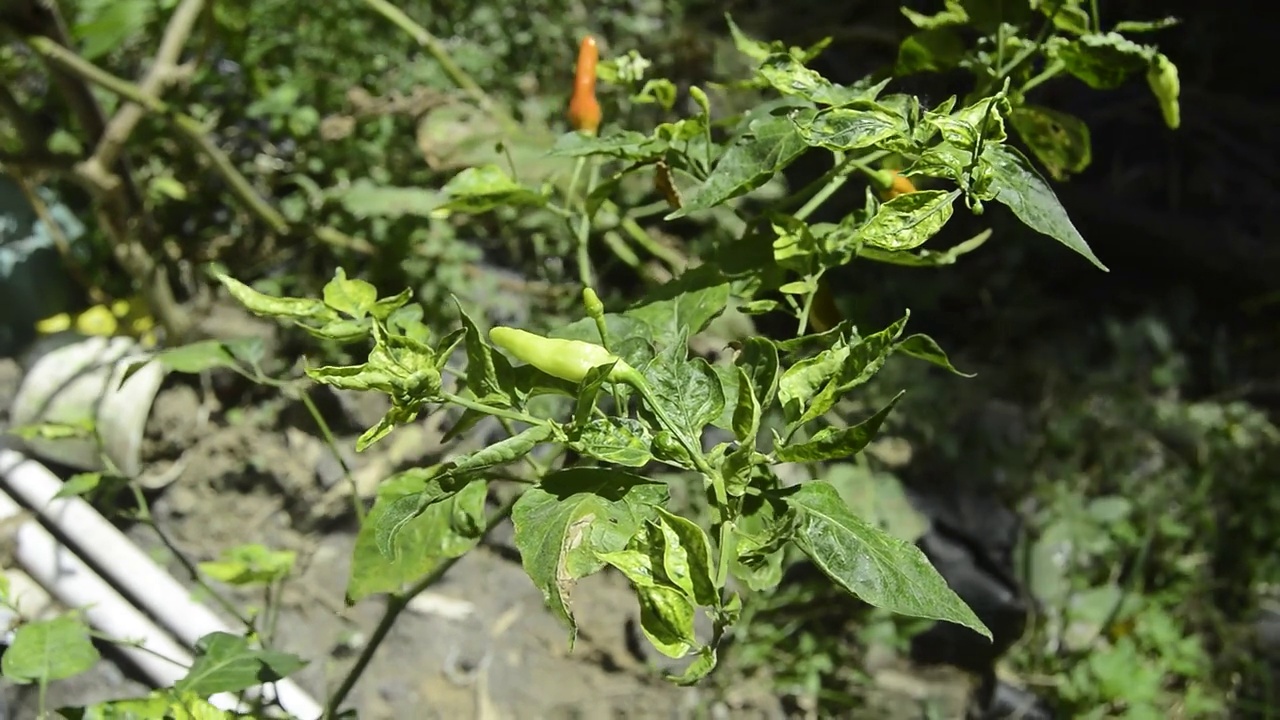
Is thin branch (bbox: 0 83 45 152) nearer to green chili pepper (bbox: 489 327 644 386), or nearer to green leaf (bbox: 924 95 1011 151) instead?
green chili pepper (bbox: 489 327 644 386)

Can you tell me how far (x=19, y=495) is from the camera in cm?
159

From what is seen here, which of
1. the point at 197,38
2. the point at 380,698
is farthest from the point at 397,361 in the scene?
the point at 197,38

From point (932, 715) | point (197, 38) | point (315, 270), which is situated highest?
point (197, 38)

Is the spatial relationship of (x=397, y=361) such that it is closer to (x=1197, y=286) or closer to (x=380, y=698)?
(x=380, y=698)

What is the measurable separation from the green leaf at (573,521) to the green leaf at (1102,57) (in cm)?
42

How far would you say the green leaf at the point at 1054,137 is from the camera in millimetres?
742

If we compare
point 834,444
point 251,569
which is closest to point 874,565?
point 834,444

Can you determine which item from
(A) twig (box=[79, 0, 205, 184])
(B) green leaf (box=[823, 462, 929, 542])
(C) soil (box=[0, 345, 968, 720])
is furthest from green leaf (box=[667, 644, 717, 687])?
(A) twig (box=[79, 0, 205, 184])

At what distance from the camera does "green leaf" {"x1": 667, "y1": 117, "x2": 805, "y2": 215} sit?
557 millimetres

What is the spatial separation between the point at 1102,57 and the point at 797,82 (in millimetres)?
233

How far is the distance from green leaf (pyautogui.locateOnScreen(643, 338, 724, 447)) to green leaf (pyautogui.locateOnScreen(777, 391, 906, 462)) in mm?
47

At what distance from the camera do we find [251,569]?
3.04 ft

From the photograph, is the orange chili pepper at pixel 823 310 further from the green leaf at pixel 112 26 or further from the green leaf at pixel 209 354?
the green leaf at pixel 112 26

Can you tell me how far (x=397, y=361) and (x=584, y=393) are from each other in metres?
0.11
